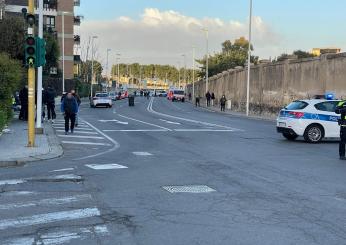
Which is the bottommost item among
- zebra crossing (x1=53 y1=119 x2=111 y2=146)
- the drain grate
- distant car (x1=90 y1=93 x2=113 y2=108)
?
zebra crossing (x1=53 y1=119 x2=111 y2=146)

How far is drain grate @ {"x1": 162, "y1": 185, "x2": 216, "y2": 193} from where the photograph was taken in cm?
991

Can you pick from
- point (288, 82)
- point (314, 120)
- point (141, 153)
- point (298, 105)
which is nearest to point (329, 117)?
point (314, 120)

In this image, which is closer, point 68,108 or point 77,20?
point 68,108

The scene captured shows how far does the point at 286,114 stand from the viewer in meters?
20.9

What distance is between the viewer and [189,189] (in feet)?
33.2

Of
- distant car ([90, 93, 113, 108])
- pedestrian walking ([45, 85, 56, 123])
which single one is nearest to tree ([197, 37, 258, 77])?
distant car ([90, 93, 113, 108])

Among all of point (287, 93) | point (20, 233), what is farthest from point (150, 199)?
point (287, 93)

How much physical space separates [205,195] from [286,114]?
1205 centimetres

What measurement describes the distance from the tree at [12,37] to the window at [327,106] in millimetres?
24203

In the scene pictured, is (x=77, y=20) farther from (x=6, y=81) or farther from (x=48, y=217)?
(x=48, y=217)

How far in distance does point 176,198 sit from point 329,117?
41.4 ft

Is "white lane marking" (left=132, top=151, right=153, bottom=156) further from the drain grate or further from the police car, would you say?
Answer: the police car

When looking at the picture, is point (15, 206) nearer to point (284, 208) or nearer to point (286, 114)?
point (284, 208)

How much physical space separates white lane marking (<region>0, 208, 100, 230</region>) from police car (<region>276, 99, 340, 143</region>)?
1357 cm
